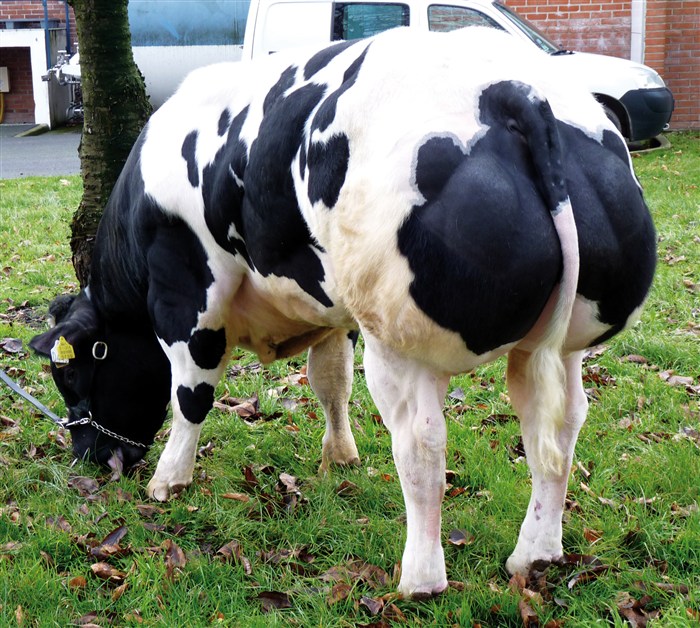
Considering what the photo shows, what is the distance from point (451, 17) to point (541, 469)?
1024cm

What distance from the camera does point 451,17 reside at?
1237cm

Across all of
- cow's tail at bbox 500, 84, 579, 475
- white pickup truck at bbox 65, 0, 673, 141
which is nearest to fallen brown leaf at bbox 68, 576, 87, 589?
cow's tail at bbox 500, 84, 579, 475

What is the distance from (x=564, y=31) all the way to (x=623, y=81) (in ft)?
9.29

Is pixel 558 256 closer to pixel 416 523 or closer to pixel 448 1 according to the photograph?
pixel 416 523

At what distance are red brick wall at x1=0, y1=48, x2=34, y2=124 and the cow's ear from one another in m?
16.3

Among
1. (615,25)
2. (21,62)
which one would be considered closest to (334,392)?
(615,25)

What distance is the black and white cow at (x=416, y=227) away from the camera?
8.46 feet

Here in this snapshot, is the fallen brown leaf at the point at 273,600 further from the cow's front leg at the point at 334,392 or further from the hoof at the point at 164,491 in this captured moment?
the cow's front leg at the point at 334,392

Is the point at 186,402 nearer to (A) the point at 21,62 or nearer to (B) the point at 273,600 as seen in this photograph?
(B) the point at 273,600

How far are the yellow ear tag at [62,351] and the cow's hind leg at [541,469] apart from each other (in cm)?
201

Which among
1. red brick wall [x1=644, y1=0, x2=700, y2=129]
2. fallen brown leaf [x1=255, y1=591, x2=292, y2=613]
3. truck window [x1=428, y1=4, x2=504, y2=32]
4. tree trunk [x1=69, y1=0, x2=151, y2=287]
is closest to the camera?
fallen brown leaf [x1=255, y1=591, x2=292, y2=613]

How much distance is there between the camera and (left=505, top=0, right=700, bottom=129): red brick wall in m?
14.4

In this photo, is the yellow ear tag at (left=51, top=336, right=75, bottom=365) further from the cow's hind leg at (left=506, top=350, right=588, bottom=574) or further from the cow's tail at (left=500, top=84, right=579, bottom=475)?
the cow's tail at (left=500, top=84, right=579, bottom=475)

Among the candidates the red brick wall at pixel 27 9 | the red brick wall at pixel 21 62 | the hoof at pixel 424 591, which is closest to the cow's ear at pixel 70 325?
the hoof at pixel 424 591
